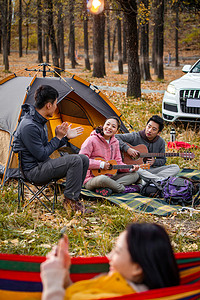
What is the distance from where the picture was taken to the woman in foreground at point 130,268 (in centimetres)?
163

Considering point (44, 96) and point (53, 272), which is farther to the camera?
point (44, 96)

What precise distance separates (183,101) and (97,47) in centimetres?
983

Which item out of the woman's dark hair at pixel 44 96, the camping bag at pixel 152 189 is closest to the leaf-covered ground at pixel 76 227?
the camping bag at pixel 152 189

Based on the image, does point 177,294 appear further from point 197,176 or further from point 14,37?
point 14,37

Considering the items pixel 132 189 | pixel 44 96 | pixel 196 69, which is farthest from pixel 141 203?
pixel 196 69

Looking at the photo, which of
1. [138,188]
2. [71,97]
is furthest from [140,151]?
[71,97]

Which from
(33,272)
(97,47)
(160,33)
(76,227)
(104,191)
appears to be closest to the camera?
(33,272)

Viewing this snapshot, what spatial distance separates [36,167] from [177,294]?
2.76m

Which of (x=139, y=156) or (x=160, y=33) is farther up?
Answer: (x=160, y=33)

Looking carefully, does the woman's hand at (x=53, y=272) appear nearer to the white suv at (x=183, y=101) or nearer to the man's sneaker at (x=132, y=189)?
the man's sneaker at (x=132, y=189)

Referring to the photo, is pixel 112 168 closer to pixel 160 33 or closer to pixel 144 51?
pixel 144 51

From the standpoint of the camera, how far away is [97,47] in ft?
55.3

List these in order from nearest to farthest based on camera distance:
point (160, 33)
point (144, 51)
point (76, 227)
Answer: point (76, 227) < point (144, 51) < point (160, 33)

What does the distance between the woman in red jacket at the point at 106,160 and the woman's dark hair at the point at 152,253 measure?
10.3ft
